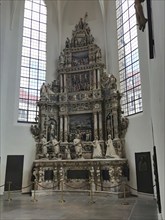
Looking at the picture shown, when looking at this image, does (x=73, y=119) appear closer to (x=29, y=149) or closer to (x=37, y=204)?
(x=29, y=149)

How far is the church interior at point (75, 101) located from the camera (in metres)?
11.6

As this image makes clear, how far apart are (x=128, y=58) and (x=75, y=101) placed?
4.29 metres

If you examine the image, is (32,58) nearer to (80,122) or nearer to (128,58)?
(80,122)

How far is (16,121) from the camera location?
13.5m

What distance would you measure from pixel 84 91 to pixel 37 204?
7.54 meters

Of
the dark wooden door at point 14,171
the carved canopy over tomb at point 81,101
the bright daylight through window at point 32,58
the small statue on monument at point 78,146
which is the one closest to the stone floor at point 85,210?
the dark wooden door at point 14,171

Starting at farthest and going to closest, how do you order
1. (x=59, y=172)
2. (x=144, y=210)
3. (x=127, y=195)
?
(x=59, y=172) → (x=127, y=195) → (x=144, y=210)

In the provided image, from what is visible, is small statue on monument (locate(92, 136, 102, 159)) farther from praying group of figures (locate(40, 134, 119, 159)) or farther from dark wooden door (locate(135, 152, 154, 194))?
dark wooden door (locate(135, 152, 154, 194))

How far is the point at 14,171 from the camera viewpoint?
41.2 feet

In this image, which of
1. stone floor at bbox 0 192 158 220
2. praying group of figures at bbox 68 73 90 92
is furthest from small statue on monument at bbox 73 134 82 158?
praying group of figures at bbox 68 73 90 92

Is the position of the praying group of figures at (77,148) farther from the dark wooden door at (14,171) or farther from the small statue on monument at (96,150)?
the dark wooden door at (14,171)

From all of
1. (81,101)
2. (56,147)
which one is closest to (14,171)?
(56,147)

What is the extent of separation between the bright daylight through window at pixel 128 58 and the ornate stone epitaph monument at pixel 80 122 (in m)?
0.71

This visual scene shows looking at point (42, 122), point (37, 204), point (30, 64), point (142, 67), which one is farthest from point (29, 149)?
point (142, 67)
